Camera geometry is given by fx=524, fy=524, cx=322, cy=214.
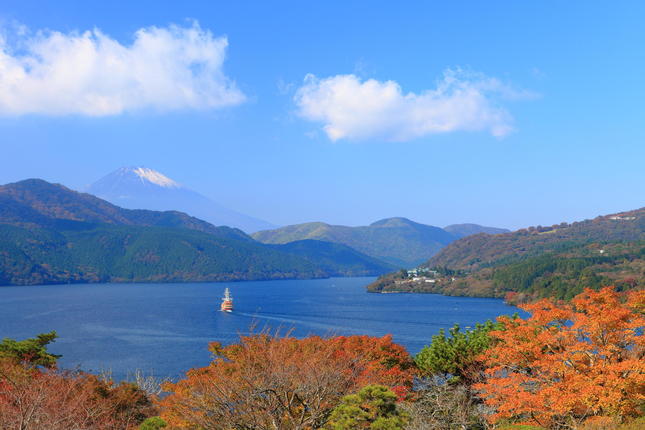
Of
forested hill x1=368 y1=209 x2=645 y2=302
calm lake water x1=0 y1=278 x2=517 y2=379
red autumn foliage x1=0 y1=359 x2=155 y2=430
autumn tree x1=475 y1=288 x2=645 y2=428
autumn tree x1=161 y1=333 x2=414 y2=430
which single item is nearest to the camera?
autumn tree x1=161 y1=333 x2=414 y2=430

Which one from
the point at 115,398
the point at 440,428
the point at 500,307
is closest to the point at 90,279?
the point at 500,307

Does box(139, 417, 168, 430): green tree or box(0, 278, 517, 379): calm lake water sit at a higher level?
box(139, 417, 168, 430): green tree

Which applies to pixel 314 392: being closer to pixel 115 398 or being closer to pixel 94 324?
pixel 115 398

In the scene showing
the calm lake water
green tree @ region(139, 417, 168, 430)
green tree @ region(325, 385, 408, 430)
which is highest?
Result: green tree @ region(325, 385, 408, 430)

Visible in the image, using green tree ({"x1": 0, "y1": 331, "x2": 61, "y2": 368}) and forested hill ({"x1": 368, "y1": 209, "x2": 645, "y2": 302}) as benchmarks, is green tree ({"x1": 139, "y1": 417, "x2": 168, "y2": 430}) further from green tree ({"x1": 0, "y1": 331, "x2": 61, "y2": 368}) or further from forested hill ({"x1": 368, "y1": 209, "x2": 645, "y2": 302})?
forested hill ({"x1": 368, "y1": 209, "x2": 645, "y2": 302})

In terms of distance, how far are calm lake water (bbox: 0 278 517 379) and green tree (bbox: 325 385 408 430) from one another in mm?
Result: 20810

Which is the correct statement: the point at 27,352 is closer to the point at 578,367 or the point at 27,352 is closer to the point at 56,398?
the point at 56,398

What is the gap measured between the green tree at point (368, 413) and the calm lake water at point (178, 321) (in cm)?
2081

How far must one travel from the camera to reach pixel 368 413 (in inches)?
526

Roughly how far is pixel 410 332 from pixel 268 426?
2261 inches

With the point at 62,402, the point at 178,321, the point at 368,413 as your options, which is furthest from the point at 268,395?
the point at 178,321

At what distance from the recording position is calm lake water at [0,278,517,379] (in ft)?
175

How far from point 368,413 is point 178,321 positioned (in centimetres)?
7261

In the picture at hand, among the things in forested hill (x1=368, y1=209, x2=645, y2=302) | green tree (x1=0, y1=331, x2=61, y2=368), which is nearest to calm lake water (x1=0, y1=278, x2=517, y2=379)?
forested hill (x1=368, y1=209, x2=645, y2=302)
